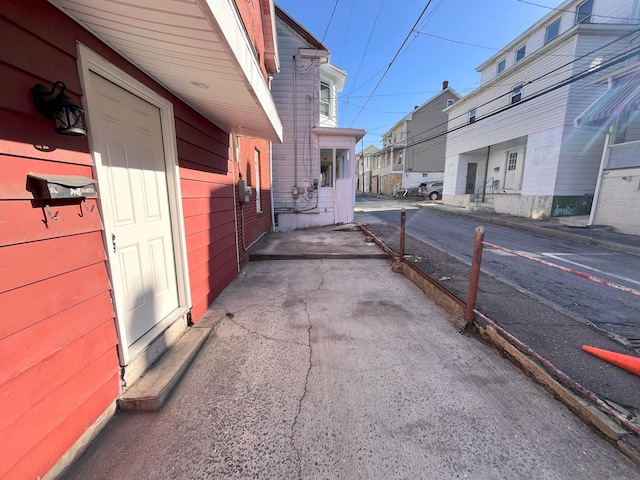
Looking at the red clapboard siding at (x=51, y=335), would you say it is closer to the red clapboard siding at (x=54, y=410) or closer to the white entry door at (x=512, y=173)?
the red clapboard siding at (x=54, y=410)

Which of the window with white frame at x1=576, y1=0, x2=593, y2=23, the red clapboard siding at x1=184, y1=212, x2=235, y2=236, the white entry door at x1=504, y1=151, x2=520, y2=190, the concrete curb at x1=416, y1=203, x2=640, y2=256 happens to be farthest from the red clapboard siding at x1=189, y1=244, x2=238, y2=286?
the window with white frame at x1=576, y1=0, x2=593, y2=23

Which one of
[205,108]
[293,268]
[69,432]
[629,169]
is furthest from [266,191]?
[629,169]

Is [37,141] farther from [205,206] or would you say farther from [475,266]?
[475,266]

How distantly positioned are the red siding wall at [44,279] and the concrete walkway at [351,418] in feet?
1.09

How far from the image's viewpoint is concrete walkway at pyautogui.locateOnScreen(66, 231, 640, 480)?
1.45 m

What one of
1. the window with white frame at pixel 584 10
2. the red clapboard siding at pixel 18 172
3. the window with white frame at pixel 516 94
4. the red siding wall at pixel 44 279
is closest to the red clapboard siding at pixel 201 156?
the red siding wall at pixel 44 279

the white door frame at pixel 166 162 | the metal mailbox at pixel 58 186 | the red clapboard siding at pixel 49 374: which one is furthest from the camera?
the white door frame at pixel 166 162

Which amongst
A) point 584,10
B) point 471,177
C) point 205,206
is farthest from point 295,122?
point 471,177

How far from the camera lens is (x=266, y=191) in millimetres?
8117

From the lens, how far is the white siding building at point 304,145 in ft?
28.1

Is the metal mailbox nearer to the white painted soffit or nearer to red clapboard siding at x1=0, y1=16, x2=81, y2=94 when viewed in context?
red clapboard siding at x1=0, y1=16, x2=81, y2=94

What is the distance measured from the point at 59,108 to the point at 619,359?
4326 millimetres

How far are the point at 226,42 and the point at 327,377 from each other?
2.47m

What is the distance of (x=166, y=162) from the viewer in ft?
8.58
